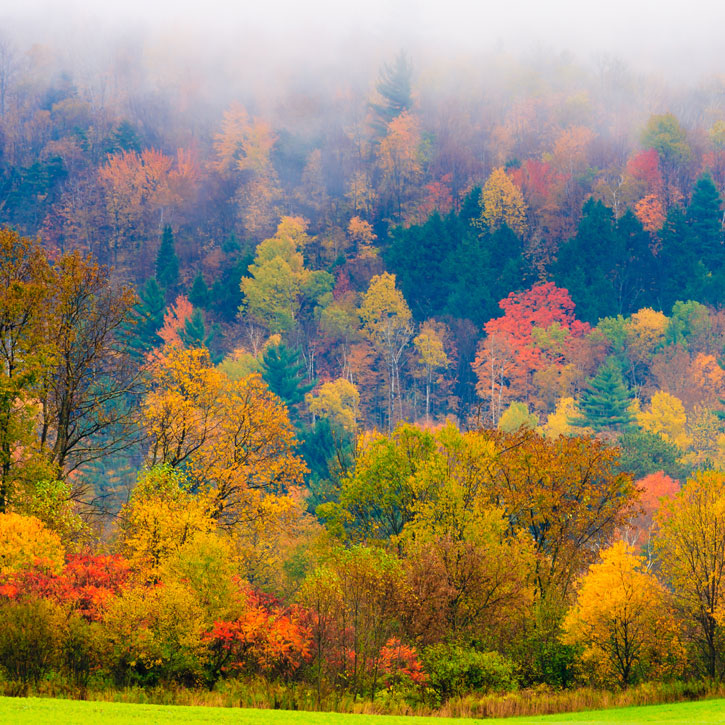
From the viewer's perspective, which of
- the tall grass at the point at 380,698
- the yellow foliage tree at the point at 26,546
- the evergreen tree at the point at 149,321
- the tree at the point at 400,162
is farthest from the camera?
the tree at the point at 400,162

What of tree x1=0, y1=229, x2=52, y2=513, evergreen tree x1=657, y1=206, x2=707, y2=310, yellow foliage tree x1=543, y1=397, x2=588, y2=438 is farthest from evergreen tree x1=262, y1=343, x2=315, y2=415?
tree x1=0, y1=229, x2=52, y2=513

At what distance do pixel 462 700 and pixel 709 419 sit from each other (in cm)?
6981

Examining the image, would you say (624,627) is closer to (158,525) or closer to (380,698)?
(380,698)

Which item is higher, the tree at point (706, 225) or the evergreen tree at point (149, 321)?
the tree at point (706, 225)

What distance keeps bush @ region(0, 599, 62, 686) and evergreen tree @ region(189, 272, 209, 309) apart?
102488 millimetres

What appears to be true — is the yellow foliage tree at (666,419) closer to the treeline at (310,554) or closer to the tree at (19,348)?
the treeline at (310,554)

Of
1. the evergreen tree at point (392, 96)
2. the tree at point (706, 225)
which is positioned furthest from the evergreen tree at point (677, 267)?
the evergreen tree at point (392, 96)

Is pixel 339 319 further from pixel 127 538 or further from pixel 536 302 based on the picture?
pixel 127 538

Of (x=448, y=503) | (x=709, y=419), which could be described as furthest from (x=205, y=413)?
(x=709, y=419)

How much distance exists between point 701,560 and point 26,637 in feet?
70.9

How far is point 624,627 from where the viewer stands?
103 feet

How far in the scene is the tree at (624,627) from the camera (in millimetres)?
31438

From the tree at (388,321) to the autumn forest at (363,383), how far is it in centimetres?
51

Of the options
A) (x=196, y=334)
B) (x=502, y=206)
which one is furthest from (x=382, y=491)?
(x=502, y=206)
